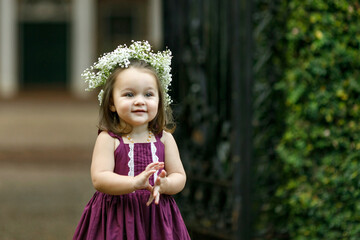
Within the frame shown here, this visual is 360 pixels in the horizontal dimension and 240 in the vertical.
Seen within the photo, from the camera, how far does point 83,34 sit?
24469mm

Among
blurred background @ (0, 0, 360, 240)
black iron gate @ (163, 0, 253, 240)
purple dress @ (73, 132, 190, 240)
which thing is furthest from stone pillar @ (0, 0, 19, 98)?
purple dress @ (73, 132, 190, 240)

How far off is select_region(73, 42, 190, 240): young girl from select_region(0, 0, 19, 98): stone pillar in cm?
2230

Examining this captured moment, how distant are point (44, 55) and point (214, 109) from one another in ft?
69.7

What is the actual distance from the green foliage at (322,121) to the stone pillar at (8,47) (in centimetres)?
2099

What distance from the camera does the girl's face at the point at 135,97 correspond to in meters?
2.54

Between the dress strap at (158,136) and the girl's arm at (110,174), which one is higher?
the dress strap at (158,136)

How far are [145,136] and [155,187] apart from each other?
25cm

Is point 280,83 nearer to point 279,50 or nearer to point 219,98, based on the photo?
point 279,50

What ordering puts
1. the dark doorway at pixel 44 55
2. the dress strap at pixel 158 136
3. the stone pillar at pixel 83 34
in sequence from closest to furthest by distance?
1. the dress strap at pixel 158 136
2. the stone pillar at pixel 83 34
3. the dark doorway at pixel 44 55

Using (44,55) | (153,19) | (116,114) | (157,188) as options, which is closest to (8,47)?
(44,55)

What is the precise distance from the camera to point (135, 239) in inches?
101

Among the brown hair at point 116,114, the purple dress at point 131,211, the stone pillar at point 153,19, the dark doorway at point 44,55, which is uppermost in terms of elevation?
the stone pillar at point 153,19

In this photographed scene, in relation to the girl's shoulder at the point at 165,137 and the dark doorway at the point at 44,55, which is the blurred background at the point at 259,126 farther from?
the dark doorway at the point at 44,55

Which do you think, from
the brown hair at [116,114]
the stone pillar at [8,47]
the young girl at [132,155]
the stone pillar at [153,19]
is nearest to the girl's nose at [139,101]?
the young girl at [132,155]
